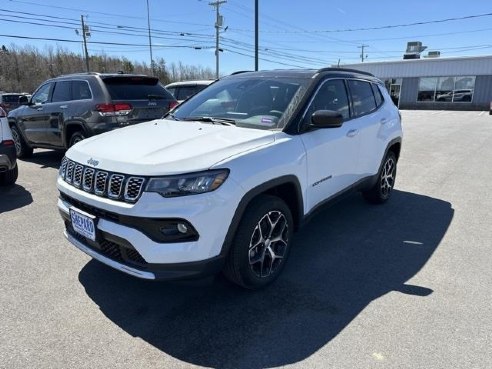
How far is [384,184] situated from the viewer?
534 centimetres

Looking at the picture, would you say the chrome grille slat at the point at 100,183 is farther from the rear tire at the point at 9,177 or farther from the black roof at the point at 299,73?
the rear tire at the point at 9,177

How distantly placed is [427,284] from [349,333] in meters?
1.07

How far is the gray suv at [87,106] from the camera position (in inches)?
257

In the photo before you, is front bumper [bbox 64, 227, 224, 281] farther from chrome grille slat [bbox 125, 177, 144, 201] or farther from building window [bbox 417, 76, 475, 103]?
building window [bbox 417, 76, 475, 103]

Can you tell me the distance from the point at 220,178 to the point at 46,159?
7.44 metres

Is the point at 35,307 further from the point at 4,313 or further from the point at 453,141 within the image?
the point at 453,141

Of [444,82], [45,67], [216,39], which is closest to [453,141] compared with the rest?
[444,82]

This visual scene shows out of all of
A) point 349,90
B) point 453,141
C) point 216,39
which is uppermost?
point 216,39

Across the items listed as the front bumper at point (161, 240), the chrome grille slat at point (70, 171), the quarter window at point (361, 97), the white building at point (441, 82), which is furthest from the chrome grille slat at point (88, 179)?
the white building at point (441, 82)

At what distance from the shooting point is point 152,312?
2850 mm

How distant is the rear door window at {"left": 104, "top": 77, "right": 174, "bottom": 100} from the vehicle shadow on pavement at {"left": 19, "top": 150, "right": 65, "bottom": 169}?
7.24ft

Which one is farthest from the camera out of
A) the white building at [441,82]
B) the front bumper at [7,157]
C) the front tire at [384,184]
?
the white building at [441,82]

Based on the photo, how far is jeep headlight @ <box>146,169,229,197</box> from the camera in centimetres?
246

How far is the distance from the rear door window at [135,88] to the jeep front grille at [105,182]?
3980 millimetres
